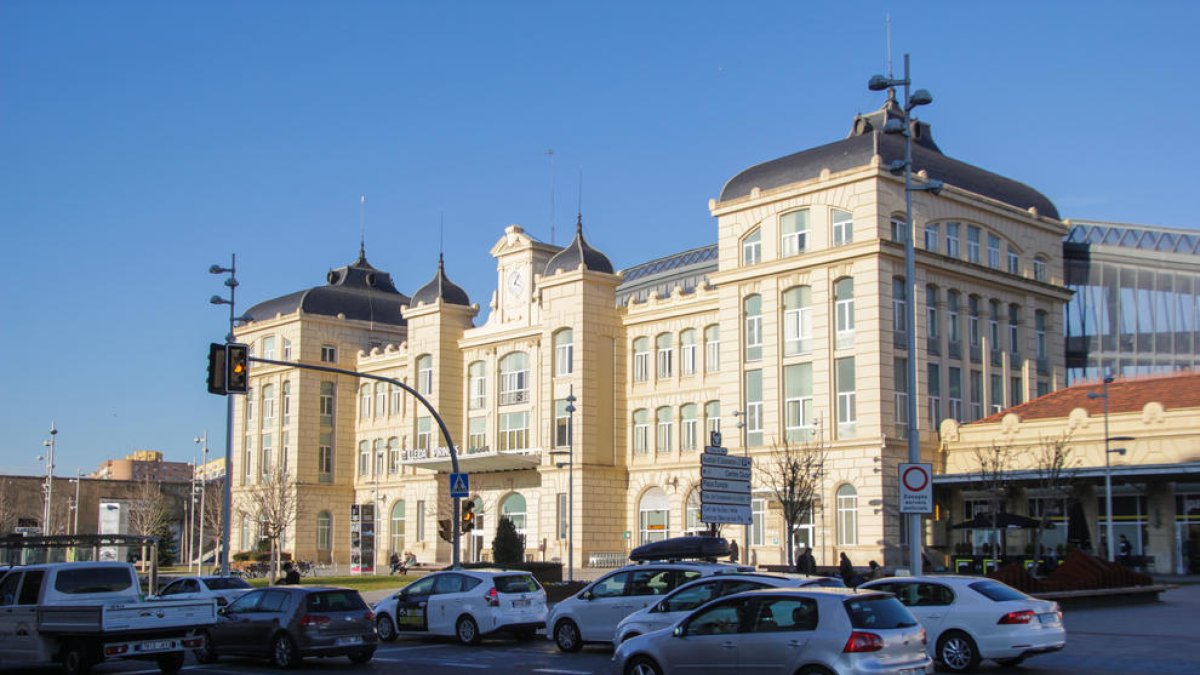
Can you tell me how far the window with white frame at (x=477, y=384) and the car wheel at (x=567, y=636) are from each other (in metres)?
47.1

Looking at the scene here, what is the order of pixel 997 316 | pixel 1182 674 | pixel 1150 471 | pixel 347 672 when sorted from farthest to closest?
pixel 997 316 → pixel 1150 471 → pixel 347 672 → pixel 1182 674

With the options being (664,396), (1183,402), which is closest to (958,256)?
(1183,402)

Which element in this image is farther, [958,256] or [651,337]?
[651,337]

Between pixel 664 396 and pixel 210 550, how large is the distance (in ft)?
162

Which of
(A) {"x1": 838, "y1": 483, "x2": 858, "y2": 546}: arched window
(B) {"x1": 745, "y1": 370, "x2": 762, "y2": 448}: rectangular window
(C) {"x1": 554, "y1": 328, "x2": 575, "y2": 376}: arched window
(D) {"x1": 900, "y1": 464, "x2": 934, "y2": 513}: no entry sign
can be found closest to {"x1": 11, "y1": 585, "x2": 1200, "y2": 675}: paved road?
(D) {"x1": 900, "y1": 464, "x2": 934, "y2": 513}: no entry sign

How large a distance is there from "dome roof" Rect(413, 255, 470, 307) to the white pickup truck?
173 ft

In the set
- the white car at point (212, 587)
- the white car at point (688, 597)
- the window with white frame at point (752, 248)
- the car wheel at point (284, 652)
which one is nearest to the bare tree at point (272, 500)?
the window with white frame at point (752, 248)

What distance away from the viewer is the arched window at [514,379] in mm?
68500

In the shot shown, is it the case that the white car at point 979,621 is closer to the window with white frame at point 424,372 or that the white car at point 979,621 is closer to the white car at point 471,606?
the white car at point 471,606

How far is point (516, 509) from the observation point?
68438mm

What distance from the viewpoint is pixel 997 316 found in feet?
188

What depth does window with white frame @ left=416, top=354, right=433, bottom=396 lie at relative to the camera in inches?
2901

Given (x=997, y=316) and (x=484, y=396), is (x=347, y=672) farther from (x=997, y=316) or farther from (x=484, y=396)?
(x=484, y=396)

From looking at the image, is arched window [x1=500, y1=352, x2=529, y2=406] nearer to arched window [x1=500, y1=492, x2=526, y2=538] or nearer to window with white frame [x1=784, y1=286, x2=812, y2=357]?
arched window [x1=500, y1=492, x2=526, y2=538]
